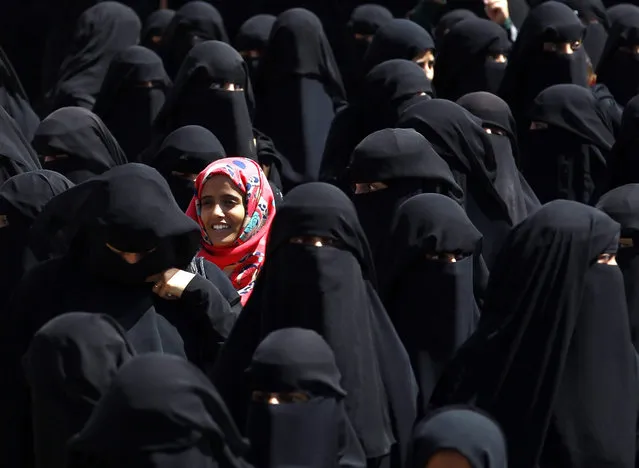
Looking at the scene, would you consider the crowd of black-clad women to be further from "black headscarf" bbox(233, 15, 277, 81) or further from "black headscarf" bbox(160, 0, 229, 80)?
"black headscarf" bbox(160, 0, 229, 80)

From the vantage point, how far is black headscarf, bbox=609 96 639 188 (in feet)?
33.8

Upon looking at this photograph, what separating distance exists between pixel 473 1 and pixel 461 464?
7.84 meters

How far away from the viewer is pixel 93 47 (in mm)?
13359

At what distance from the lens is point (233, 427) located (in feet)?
20.1

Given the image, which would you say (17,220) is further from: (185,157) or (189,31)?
(189,31)

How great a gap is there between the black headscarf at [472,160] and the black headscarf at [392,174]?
20.0 inches

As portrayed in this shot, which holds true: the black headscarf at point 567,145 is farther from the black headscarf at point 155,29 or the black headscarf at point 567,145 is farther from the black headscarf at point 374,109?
the black headscarf at point 155,29

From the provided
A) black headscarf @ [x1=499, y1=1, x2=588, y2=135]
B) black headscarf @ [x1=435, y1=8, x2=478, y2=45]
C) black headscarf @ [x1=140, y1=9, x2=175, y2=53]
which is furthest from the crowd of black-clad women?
black headscarf @ [x1=140, y1=9, x2=175, y2=53]

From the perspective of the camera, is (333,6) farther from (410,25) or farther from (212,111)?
(212,111)

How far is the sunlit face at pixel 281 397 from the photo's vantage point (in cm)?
674

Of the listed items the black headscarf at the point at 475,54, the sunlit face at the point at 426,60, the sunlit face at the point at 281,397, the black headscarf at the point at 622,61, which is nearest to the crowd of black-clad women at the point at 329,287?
the sunlit face at the point at 281,397

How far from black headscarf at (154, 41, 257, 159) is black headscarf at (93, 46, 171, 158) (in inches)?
30.3

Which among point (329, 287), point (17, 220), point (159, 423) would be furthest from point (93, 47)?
point (159, 423)

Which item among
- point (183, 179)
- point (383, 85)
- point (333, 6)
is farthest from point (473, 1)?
point (183, 179)
